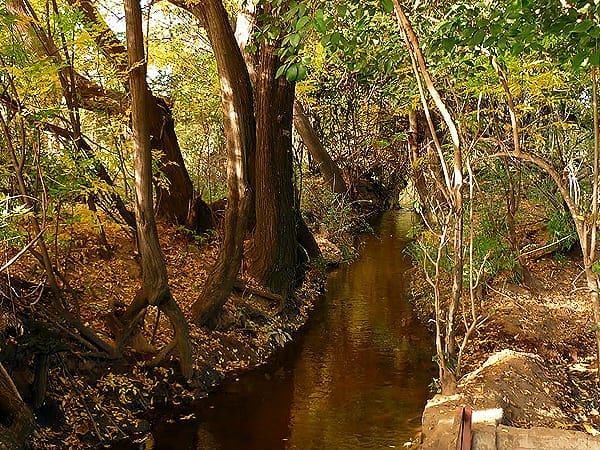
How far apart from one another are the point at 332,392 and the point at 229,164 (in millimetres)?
3741

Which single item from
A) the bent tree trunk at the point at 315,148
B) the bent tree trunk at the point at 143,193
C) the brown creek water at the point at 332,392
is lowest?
the brown creek water at the point at 332,392

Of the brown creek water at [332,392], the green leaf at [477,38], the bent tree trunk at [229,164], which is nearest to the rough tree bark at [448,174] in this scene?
the brown creek water at [332,392]

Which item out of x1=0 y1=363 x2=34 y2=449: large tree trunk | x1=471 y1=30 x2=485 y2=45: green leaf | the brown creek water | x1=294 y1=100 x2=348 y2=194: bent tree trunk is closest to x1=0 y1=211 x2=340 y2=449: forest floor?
the brown creek water

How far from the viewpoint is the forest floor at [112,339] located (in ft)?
19.7

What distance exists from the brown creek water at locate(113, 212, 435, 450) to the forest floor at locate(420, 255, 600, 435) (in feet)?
3.02

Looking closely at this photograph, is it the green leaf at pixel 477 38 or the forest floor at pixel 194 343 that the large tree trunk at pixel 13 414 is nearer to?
the forest floor at pixel 194 343

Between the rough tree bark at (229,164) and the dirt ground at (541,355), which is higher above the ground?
the rough tree bark at (229,164)

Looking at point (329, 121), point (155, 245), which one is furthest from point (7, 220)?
point (329, 121)

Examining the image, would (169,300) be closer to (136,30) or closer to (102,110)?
(102,110)

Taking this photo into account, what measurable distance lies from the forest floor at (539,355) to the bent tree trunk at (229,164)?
360 centimetres

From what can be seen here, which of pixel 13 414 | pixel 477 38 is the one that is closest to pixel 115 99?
pixel 13 414

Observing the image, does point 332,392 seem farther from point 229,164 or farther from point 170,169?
point 170,169

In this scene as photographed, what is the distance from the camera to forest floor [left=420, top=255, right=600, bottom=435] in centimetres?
592

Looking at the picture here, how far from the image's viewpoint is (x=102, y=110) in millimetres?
7746
